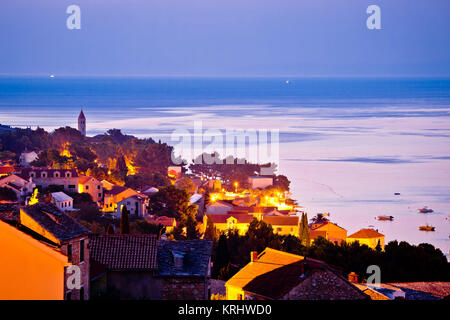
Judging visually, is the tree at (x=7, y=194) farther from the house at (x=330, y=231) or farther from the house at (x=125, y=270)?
the house at (x=125, y=270)

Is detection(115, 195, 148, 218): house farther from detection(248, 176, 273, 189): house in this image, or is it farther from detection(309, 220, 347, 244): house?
detection(248, 176, 273, 189): house

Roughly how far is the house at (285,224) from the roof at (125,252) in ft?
66.6

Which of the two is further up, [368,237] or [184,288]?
[184,288]

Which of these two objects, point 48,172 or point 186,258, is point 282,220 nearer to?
point 48,172

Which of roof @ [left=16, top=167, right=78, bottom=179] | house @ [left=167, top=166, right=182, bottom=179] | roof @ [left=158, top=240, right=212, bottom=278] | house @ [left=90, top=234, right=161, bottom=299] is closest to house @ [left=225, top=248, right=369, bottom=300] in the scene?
roof @ [left=158, top=240, right=212, bottom=278]

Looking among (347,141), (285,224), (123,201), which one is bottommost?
(285,224)

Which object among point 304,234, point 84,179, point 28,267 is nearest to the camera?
point 28,267

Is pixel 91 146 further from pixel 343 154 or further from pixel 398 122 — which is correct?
Result: pixel 398 122

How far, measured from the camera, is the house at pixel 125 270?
10.6m

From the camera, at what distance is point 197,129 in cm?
7444

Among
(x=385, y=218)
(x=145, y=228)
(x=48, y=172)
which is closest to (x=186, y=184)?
(x=48, y=172)

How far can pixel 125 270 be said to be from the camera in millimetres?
10750

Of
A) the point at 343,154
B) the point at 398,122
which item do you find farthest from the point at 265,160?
the point at 398,122

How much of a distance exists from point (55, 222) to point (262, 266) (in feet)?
15.0
